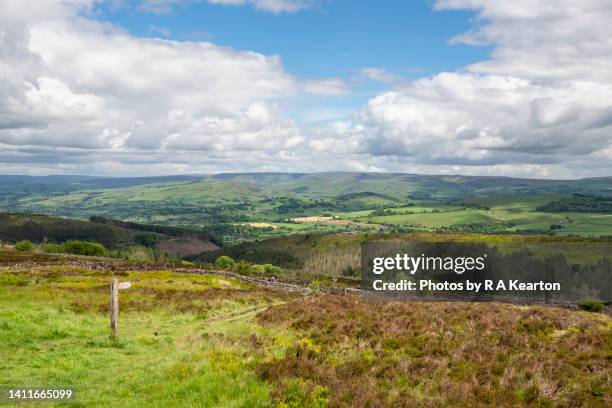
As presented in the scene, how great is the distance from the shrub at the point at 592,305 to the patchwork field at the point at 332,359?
51.4 meters

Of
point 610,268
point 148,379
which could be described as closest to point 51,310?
point 148,379

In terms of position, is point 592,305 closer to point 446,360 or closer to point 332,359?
point 446,360

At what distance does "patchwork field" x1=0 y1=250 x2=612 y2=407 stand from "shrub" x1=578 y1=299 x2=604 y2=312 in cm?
5143

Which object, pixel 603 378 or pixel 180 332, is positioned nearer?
pixel 603 378

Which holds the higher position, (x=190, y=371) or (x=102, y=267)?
(x=190, y=371)

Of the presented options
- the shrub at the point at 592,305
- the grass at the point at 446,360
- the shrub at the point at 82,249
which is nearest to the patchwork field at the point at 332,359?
the grass at the point at 446,360

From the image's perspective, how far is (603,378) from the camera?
13711 mm

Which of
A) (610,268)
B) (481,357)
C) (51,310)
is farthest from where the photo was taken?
(610,268)

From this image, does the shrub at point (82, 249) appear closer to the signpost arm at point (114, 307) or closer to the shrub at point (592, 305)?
→ the signpost arm at point (114, 307)

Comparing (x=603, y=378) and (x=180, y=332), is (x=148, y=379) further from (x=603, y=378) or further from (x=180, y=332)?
(x=603, y=378)

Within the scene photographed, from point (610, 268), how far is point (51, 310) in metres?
105

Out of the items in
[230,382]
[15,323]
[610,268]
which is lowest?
[610,268]

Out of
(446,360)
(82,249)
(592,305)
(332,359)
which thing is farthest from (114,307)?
(82,249)

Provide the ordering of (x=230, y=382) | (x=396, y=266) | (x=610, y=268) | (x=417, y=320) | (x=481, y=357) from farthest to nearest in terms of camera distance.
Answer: (x=610, y=268)
(x=396, y=266)
(x=417, y=320)
(x=481, y=357)
(x=230, y=382)
